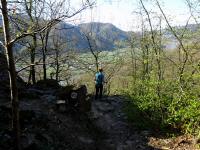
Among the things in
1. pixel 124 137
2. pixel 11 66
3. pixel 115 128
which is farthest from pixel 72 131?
pixel 11 66

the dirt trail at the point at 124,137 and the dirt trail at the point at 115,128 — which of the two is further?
the dirt trail at the point at 115,128

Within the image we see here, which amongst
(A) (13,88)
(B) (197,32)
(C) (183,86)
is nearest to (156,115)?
(C) (183,86)

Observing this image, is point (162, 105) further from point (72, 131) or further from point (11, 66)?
point (11, 66)

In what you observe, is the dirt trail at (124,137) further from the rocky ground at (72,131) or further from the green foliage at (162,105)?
the green foliage at (162,105)

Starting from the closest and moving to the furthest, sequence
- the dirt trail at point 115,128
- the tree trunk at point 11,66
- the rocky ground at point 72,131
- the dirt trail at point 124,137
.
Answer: the tree trunk at point 11,66
the rocky ground at point 72,131
the dirt trail at point 124,137
the dirt trail at point 115,128

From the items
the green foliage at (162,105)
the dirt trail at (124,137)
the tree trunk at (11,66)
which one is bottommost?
the dirt trail at (124,137)

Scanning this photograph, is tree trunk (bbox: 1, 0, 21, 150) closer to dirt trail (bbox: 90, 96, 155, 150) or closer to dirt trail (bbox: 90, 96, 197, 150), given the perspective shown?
dirt trail (bbox: 90, 96, 197, 150)

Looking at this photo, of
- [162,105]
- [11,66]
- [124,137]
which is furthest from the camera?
[162,105]

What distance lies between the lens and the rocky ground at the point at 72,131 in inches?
491

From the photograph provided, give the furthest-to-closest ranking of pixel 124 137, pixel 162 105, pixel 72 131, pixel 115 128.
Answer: pixel 115 128
pixel 162 105
pixel 124 137
pixel 72 131

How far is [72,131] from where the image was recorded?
14.6 m

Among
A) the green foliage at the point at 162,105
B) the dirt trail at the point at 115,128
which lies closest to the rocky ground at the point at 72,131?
the dirt trail at the point at 115,128

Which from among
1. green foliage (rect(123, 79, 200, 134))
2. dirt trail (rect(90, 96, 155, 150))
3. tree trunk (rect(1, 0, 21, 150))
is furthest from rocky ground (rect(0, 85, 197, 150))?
tree trunk (rect(1, 0, 21, 150))

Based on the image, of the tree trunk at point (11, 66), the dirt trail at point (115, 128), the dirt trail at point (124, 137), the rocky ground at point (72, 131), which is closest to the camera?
the tree trunk at point (11, 66)
